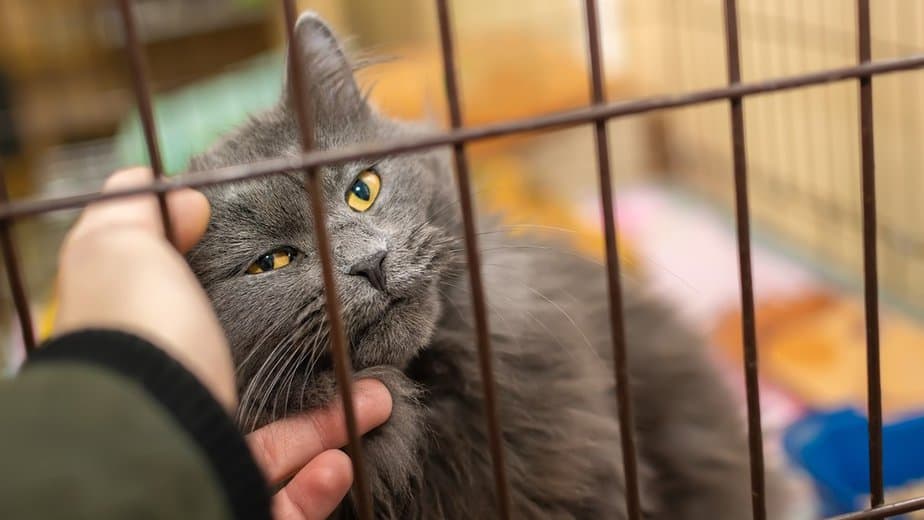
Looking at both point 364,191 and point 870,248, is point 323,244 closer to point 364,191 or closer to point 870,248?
point 364,191

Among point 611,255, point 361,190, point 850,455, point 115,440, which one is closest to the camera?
point 115,440

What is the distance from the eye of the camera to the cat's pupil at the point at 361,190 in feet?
3.36

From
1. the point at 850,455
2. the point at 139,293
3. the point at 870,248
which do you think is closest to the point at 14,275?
the point at 139,293

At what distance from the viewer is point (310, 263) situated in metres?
0.95

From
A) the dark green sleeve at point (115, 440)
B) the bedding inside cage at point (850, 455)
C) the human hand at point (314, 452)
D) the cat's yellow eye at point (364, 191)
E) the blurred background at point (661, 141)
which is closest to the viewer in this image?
the dark green sleeve at point (115, 440)

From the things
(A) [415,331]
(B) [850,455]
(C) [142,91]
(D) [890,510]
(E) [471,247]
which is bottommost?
(B) [850,455]

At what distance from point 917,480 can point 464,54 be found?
205 centimetres

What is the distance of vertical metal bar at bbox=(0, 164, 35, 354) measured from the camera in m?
0.65

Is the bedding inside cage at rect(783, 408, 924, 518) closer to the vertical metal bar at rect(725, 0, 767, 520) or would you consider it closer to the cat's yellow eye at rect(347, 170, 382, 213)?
the vertical metal bar at rect(725, 0, 767, 520)

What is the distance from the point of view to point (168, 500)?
511 mm

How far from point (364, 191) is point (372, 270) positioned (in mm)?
171

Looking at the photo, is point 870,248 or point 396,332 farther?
point 396,332

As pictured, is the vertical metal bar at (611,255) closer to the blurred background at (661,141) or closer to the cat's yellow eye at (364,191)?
the cat's yellow eye at (364,191)

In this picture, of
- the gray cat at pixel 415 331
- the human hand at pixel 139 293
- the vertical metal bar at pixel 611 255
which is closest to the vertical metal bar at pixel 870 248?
the vertical metal bar at pixel 611 255
